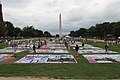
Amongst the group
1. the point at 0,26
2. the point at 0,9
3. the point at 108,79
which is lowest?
the point at 108,79

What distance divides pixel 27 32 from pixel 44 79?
18102 centimetres

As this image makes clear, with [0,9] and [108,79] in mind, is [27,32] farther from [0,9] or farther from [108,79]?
[108,79]

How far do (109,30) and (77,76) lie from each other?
137105mm

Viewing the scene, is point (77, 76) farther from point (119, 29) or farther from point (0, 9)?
point (0, 9)

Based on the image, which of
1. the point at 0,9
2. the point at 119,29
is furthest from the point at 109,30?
the point at 0,9

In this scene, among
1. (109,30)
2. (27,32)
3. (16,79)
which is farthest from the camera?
(27,32)

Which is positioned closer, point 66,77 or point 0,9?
point 66,77

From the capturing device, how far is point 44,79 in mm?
16500

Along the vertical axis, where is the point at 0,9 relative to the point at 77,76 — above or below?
above

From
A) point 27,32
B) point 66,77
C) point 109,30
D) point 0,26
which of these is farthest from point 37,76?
point 27,32

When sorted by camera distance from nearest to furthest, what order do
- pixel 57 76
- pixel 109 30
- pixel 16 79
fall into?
1. pixel 16 79
2. pixel 57 76
3. pixel 109 30

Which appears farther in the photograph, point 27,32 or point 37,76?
point 27,32

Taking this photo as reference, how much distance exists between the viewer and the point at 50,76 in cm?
1766

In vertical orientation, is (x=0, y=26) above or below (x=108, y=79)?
above
